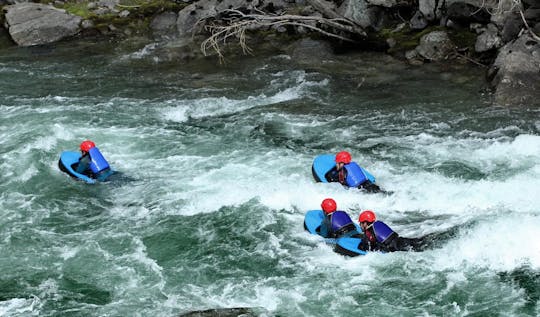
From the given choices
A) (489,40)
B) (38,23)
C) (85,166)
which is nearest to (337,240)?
(85,166)

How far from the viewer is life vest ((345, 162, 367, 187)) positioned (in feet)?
40.4

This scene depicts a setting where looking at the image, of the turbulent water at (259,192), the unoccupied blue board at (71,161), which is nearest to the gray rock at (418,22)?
the turbulent water at (259,192)

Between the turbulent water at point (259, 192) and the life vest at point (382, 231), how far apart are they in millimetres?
307

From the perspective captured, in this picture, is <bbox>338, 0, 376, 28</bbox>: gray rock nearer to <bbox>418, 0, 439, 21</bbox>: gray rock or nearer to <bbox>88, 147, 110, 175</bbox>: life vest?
<bbox>418, 0, 439, 21</bbox>: gray rock

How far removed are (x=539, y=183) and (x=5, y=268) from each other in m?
9.07

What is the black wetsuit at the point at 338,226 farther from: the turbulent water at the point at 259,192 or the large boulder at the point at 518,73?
the large boulder at the point at 518,73

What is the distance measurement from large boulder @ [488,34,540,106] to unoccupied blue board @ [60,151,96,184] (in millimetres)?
9220

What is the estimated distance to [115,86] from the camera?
61.7 ft

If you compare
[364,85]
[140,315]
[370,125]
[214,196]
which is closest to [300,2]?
[364,85]

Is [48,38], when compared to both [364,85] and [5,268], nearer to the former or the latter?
[364,85]

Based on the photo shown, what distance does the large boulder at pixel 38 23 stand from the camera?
22.7m

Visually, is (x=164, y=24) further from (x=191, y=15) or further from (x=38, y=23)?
(x=38, y=23)

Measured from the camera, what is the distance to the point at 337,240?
10656 mm

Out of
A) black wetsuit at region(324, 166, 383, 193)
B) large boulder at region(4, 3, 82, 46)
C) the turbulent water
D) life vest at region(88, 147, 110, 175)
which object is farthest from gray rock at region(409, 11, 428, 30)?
large boulder at region(4, 3, 82, 46)
